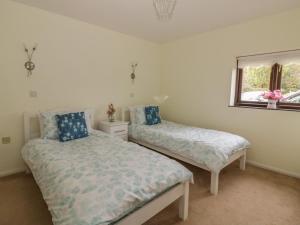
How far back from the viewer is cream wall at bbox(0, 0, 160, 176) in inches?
92.4

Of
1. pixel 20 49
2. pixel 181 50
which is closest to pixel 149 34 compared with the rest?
pixel 181 50

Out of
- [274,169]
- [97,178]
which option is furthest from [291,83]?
[97,178]

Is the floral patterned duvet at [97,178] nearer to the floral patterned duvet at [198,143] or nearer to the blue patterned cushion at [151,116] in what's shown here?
the floral patterned duvet at [198,143]

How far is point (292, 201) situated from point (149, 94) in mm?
3019

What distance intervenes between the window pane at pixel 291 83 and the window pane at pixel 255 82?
0.21 m

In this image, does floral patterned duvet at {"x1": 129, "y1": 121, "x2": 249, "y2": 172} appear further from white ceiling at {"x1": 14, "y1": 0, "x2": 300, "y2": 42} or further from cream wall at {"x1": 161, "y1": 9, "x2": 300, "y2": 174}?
white ceiling at {"x1": 14, "y1": 0, "x2": 300, "y2": 42}

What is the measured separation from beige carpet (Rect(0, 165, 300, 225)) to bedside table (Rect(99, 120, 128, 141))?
4.13 ft

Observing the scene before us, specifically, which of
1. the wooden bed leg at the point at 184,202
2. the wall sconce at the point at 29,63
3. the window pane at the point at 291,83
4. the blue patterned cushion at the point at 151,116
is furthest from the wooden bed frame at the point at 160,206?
the wall sconce at the point at 29,63

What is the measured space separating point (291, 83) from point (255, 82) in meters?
0.49

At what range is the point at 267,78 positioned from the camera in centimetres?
291

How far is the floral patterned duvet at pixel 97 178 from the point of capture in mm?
1118

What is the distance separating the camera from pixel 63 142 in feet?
7.46

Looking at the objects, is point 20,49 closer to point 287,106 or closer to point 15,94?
point 15,94

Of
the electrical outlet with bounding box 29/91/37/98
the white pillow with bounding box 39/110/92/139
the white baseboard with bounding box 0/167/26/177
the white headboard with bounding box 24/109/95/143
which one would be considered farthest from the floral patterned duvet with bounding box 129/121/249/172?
the white baseboard with bounding box 0/167/26/177
